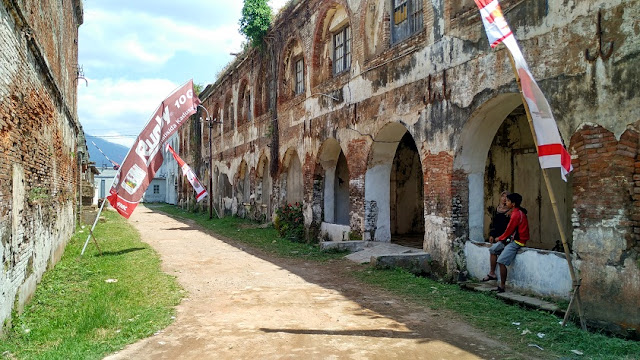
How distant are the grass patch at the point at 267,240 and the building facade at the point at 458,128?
0.95 metres

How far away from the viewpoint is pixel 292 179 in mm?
17812

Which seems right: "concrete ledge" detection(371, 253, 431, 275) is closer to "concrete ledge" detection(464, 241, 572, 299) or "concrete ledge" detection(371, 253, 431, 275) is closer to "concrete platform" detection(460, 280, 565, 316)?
"concrete platform" detection(460, 280, 565, 316)

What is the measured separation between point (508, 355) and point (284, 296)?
3611mm

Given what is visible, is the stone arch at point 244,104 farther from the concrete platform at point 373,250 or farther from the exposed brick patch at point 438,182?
the exposed brick patch at point 438,182

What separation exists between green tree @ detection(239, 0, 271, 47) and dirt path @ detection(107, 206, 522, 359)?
11112 millimetres

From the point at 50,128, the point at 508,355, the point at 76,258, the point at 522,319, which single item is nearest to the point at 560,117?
the point at 522,319

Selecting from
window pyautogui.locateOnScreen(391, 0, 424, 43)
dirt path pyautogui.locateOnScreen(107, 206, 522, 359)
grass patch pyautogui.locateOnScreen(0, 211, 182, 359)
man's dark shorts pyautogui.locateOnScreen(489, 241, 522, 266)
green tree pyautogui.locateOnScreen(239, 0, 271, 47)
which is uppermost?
green tree pyautogui.locateOnScreen(239, 0, 271, 47)

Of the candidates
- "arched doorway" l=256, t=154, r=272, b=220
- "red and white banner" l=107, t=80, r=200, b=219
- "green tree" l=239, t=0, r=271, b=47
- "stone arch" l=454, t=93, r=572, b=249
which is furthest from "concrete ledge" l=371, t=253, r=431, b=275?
"green tree" l=239, t=0, r=271, b=47

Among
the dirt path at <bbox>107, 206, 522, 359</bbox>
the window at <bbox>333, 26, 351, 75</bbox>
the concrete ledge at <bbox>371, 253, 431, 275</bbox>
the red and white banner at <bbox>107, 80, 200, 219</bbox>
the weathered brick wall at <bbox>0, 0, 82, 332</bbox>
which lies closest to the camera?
the dirt path at <bbox>107, 206, 522, 359</bbox>

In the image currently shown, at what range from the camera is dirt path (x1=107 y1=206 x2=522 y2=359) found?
4.96 m

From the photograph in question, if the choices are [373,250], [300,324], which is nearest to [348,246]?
[373,250]

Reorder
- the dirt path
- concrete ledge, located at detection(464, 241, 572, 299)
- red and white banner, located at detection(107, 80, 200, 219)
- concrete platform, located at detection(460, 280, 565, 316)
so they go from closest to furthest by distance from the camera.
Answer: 1. the dirt path
2. concrete platform, located at detection(460, 280, 565, 316)
3. concrete ledge, located at detection(464, 241, 572, 299)
4. red and white banner, located at detection(107, 80, 200, 219)

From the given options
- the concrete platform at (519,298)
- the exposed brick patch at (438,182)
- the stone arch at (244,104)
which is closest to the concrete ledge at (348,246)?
the exposed brick patch at (438,182)

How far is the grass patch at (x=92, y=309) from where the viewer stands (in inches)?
202
